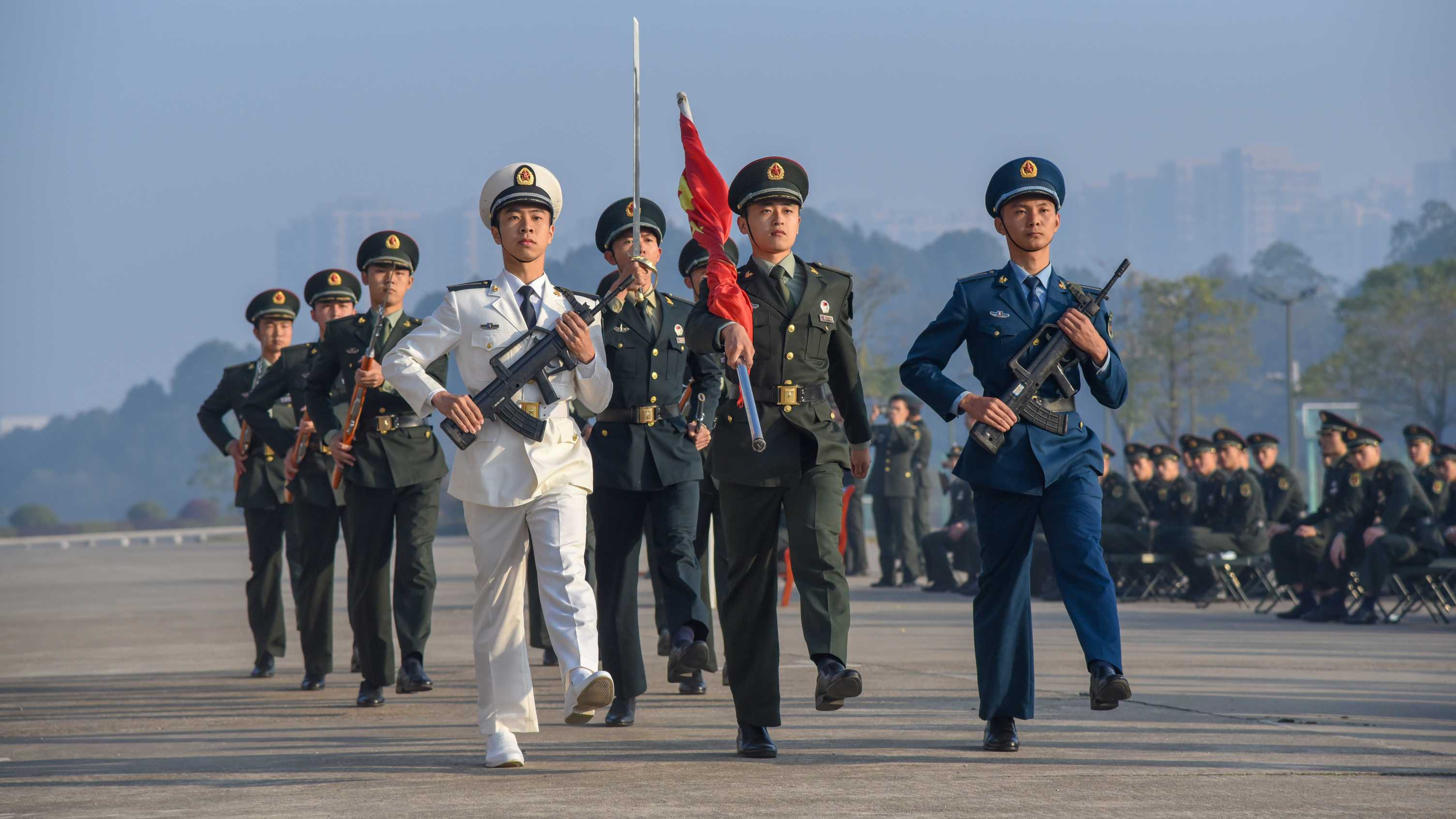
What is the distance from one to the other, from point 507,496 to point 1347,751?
3.37m

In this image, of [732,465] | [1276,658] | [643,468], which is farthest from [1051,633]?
[732,465]

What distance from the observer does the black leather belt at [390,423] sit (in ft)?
29.6

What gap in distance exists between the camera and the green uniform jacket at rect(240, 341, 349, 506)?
9.92 m

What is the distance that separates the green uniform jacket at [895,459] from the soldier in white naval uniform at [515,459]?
600 inches

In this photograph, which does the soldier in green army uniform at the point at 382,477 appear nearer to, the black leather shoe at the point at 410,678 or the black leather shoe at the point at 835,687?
the black leather shoe at the point at 410,678

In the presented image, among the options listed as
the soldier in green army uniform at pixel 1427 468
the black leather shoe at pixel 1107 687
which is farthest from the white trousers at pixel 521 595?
the soldier in green army uniform at pixel 1427 468

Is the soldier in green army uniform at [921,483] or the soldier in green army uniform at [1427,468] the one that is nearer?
the soldier in green army uniform at [1427,468]

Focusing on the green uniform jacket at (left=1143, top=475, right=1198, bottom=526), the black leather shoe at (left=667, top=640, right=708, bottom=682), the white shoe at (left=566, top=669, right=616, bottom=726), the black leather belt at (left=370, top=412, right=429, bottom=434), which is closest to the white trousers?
the white shoe at (left=566, top=669, right=616, bottom=726)

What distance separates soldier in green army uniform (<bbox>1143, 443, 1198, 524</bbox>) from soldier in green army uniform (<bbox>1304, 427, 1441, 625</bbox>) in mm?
2694

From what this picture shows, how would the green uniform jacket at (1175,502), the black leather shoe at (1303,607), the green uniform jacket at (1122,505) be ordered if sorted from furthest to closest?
the green uniform jacket at (1122,505) < the green uniform jacket at (1175,502) < the black leather shoe at (1303,607)

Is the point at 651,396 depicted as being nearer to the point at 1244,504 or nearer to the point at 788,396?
the point at 788,396

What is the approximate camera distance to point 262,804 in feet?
18.8

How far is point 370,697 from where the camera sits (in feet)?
29.0

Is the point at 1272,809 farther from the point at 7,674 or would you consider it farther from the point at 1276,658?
the point at 7,674
